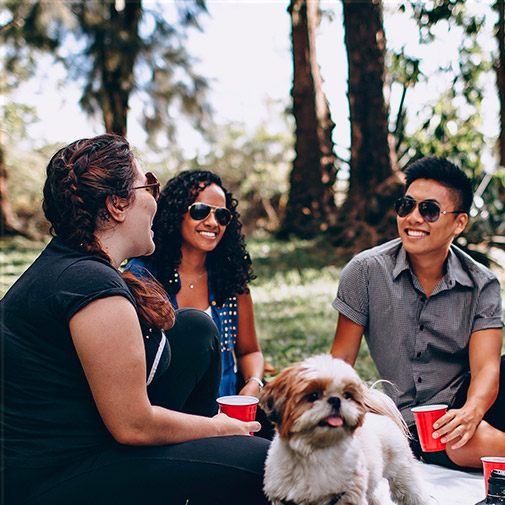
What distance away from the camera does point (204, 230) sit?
11.8ft

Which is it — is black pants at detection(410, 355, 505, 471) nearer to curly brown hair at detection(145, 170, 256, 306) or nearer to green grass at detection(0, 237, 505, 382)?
curly brown hair at detection(145, 170, 256, 306)

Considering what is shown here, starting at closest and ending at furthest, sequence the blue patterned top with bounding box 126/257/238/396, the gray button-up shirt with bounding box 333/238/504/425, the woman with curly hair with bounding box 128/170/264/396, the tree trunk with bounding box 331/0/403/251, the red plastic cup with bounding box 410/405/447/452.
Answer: the red plastic cup with bounding box 410/405/447/452 → the gray button-up shirt with bounding box 333/238/504/425 → the blue patterned top with bounding box 126/257/238/396 → the woman with curly hair with bounding box 128/170/264/396 → the tree trunk with bounding box 331/0/403/251

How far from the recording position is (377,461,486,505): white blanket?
2908 mm

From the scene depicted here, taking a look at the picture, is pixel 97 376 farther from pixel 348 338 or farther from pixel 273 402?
pixel 348 338

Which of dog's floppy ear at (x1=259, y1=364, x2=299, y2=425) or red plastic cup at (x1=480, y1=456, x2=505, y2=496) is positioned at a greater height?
dog's floppy ear at (x1=259, y1=364, x2=299, y2=425)

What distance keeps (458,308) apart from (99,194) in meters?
2.23

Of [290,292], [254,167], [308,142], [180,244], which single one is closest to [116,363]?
[180,244]

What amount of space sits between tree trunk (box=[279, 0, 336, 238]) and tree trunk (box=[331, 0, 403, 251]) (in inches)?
126

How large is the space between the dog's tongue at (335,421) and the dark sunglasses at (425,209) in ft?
5.98

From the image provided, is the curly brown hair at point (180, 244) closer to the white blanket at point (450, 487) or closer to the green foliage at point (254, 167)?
the white blanket at point (450, 487)

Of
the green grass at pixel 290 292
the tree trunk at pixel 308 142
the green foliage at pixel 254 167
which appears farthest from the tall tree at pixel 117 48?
the green foliage at pixel 254 167

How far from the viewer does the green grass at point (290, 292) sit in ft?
20.2

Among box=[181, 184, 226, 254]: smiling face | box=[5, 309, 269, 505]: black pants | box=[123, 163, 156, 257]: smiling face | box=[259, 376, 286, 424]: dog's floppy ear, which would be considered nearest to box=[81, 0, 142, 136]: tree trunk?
box=[181, 184, 226, 254]: smiling face

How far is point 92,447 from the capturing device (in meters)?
2.03
